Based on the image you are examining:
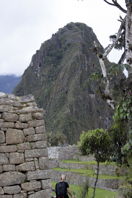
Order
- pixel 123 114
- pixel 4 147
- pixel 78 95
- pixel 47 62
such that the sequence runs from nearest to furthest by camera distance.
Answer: pixel 4 147, pixel 123 114, pixel 78 95, pixel 47 62


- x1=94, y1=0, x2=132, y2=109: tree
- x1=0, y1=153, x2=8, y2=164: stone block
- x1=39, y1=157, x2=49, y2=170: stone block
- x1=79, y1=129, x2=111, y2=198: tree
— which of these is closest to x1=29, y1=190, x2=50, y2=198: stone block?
x1=39, y1=157, x2=49, y2=170: stone block

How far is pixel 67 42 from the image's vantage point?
148 meters

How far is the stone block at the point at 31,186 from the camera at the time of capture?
21.5 feet

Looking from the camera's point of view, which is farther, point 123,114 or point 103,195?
point 103,195

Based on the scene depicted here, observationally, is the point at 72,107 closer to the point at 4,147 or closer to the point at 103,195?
the point at 103,195

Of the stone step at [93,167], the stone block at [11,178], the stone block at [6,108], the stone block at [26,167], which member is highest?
the stone block at [6,108]

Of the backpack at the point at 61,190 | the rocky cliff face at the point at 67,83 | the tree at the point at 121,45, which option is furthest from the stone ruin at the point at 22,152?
the rocky cliff face at the point at 67,83

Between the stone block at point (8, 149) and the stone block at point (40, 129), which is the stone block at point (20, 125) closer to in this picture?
the stone block at point (40, 129)

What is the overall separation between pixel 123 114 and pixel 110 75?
2.00 meters

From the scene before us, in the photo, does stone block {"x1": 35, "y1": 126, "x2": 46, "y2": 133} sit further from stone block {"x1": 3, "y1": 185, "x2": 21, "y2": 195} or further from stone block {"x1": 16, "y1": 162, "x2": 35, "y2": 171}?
stone block {"x1": 3, "y1": 185, "x2": 21, "y2": 195}

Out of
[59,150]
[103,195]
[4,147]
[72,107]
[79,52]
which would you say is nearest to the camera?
[4,147]

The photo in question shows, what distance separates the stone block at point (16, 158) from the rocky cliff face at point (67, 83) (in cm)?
9535

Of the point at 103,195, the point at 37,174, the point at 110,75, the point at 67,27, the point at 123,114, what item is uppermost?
the point at 67,27

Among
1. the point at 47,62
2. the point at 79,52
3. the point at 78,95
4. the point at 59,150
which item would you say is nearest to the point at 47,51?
the point at 47,62
